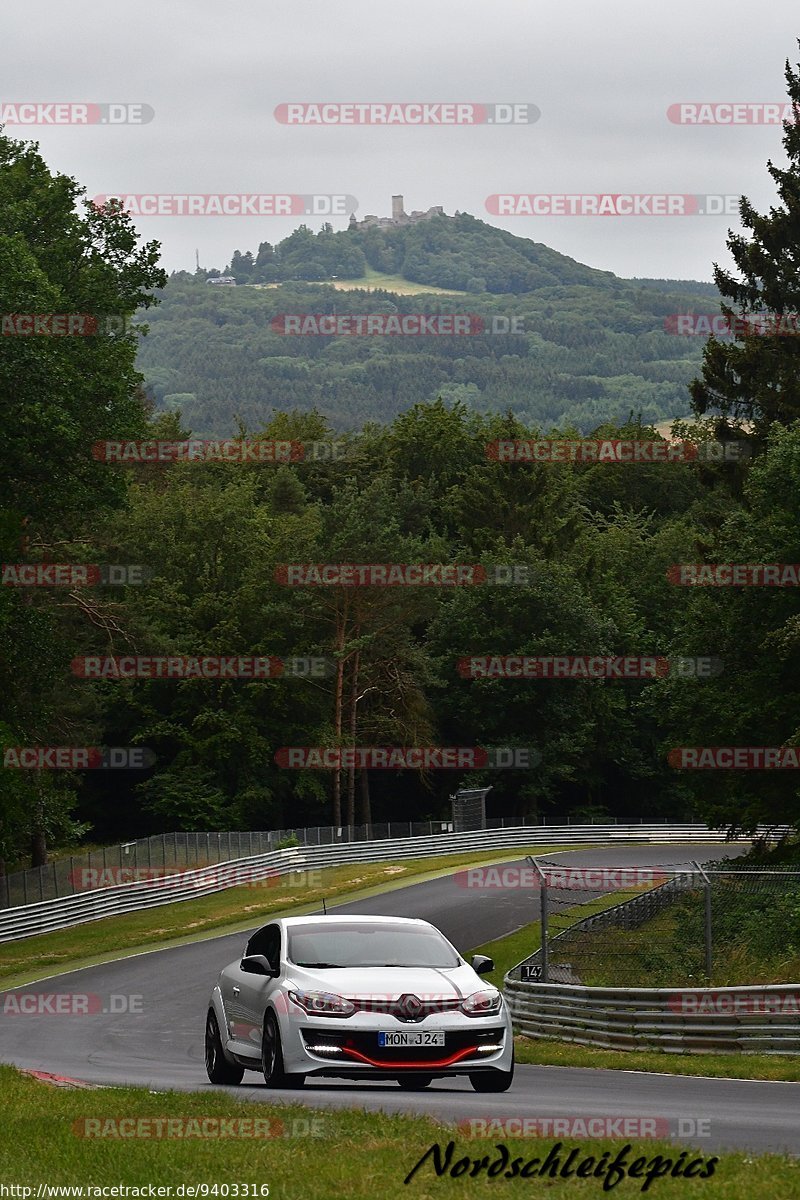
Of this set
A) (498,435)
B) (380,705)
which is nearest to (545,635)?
(380,705)

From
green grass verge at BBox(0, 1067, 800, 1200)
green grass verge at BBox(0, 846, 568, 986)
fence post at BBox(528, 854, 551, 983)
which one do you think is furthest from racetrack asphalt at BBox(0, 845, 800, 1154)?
fence post at BBox(528, 854, 551, 983)

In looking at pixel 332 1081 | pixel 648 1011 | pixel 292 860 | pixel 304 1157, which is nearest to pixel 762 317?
pixel 292 860

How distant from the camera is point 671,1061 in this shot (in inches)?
770

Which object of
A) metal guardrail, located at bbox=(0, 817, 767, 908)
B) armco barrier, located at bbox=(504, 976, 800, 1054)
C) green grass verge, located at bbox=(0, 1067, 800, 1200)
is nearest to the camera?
green grass verge, located at bbox=(0, 1067, 800, 1200)

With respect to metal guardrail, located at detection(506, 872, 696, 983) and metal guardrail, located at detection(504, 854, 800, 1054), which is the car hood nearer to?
metal guardrail, located at detection(504, 854, 800, 1054)

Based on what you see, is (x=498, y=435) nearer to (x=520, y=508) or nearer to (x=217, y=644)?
(x=520, y=508)

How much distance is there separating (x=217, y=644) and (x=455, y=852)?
17769 mm

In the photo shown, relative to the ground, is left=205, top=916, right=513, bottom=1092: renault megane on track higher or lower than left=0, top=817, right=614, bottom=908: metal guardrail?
higher

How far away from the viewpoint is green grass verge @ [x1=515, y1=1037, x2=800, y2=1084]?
17.7 metres

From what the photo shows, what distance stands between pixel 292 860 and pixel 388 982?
4689cm

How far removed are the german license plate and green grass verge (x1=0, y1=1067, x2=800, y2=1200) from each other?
106 centimetres

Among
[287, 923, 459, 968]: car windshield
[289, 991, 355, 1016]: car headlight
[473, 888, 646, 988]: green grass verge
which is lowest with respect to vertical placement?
[473, 888, 646, 988]: green grass verge

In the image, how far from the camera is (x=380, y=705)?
80.2 metres

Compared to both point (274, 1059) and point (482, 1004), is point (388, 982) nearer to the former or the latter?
point (482, 1004)
